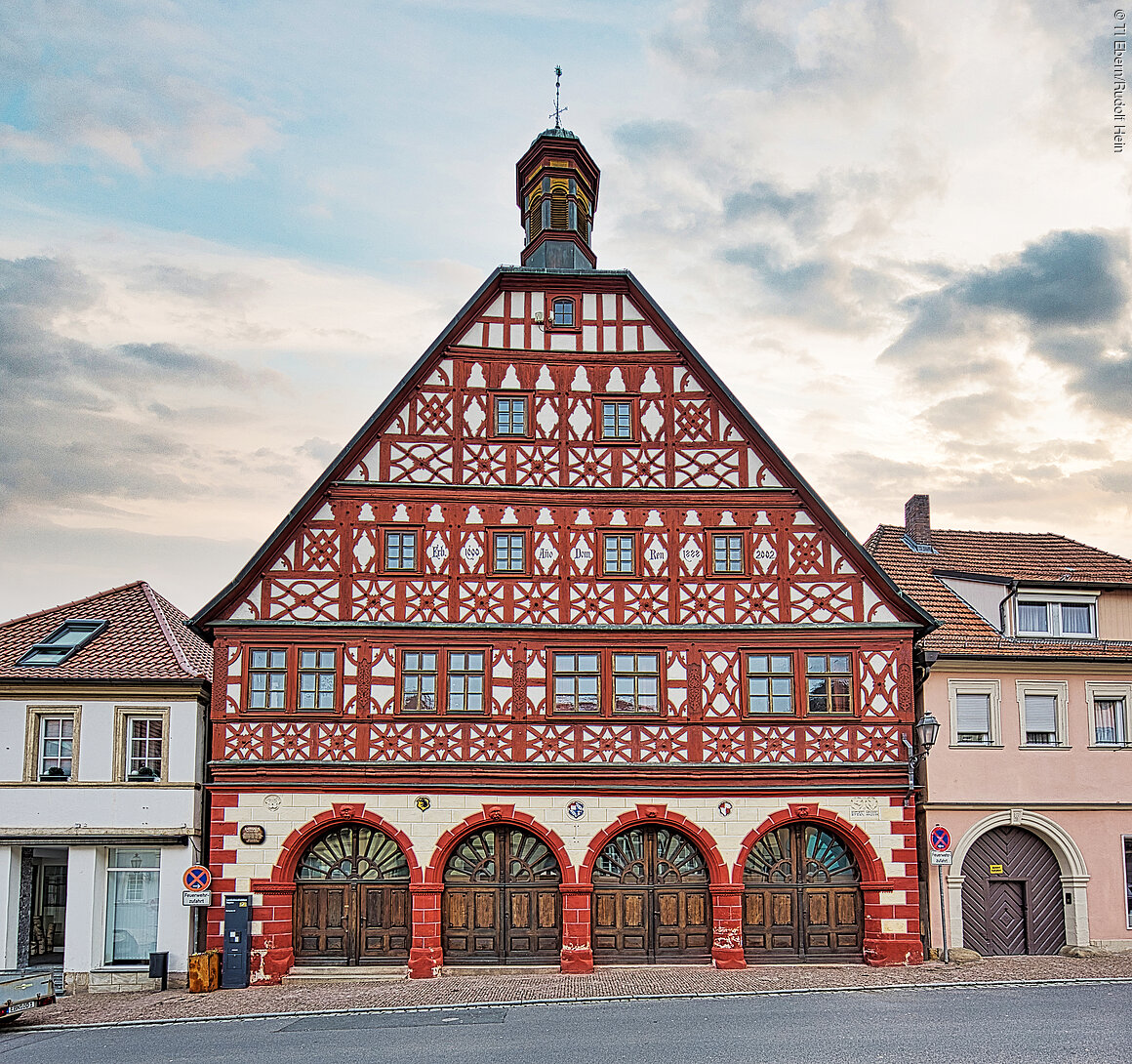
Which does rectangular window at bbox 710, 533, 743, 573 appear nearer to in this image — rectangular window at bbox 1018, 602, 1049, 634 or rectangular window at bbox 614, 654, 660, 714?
rectangular window at bbox 614, 654, 660, 714

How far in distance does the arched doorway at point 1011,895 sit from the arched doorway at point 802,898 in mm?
2662

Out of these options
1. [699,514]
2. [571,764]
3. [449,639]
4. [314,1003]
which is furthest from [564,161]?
[314,1003]

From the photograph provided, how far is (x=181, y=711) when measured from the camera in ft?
80.8

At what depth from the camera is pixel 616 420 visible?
85.2 ft

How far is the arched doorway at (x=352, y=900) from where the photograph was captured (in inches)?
946

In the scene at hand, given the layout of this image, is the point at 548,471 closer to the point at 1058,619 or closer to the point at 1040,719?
the point at 1040,719

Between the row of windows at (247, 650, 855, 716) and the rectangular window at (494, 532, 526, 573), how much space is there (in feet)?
5.89

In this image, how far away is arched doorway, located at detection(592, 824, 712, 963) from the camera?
2427cm

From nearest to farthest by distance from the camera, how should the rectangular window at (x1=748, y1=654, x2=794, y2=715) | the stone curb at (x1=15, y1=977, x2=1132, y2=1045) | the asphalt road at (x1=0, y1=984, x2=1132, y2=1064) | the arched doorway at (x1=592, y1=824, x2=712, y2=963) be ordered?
the asphalt road at (x1=0, y1=984, x2=1132, y2=1064) → the stone curb at (x1=15, y1=977, x2=1132, y2=1045) → the arched doorway at (x1=592, y1=824, x2=712, y2=963) → the rectangular window at (x1=748, y1=654, x2=794, y2=715)

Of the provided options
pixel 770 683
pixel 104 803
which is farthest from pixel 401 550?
→ pixel 770 683

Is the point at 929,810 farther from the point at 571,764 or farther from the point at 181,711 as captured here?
the point at 181,711

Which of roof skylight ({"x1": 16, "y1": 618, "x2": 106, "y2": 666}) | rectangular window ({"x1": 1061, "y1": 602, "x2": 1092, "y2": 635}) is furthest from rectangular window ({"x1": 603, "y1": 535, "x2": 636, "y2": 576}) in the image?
roof skylight ({"x1": 16, "y1": 618, "x2": 106, "y2": 666})

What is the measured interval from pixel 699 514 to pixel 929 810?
7551 millimetres

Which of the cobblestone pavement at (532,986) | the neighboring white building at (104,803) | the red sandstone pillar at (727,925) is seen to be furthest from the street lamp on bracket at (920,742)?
the neighboring white building at (104,803)
